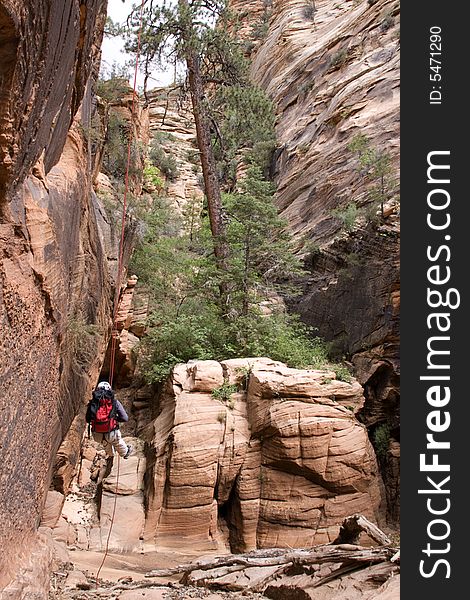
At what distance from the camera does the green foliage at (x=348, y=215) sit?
55.5 feet

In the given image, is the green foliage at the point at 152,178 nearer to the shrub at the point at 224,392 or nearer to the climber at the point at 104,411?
the shrub at the point at 224,392

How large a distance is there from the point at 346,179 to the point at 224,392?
34.7ft

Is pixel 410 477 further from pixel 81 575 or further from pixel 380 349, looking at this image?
pixel 380 349

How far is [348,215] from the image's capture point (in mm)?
16984

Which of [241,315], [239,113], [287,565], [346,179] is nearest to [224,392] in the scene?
[241,315]

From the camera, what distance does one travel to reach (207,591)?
6.87 meters

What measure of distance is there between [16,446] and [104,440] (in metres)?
3.82

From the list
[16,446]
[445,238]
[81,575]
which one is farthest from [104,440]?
[445,238]

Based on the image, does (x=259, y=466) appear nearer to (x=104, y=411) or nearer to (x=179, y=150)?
(x=104, y=411)

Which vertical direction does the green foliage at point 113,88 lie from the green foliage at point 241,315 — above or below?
above

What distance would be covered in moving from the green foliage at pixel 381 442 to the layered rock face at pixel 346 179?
0.36 m

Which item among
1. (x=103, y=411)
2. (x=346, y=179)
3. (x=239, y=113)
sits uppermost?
(x=239, y=113)

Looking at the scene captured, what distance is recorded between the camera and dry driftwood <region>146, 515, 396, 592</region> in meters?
6.66

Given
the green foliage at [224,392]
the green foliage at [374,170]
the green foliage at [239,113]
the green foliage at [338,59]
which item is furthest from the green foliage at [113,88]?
the green foliage at [338,59]
